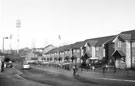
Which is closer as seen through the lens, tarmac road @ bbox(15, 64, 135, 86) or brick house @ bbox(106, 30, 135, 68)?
tarmac road @ bbox(15, 64, 135, 86)

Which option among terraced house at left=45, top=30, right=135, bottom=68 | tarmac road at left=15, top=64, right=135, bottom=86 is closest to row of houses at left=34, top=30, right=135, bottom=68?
terraced house at left=45, top=30, right=135, bottom=68

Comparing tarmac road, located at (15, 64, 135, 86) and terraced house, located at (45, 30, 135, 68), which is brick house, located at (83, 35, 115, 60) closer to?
terraced house, located at (45, 30, 135, 68)

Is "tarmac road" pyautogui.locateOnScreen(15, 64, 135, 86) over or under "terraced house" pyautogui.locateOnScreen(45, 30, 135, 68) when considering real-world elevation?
under

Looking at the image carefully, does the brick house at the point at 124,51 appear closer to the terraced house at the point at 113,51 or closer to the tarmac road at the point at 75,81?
the terraced house at the point at 113,51

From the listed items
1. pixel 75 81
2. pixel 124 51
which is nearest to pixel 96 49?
pixel 124 51

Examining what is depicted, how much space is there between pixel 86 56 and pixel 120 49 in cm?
1722

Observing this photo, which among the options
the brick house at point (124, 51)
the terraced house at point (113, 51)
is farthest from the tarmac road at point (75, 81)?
the terraced house at point (113, 51)

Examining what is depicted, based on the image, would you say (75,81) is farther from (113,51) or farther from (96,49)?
(96,49)

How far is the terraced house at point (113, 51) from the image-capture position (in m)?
43.2

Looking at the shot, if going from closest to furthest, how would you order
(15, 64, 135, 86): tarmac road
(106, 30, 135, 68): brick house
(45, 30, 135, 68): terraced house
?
(15, 64, 135, 86): tarmac road, (106, 30, 135, 68): brick house, (45, 30, 135, 68): terraced house

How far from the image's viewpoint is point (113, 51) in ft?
164

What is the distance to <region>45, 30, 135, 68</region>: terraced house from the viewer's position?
4315 centimetres

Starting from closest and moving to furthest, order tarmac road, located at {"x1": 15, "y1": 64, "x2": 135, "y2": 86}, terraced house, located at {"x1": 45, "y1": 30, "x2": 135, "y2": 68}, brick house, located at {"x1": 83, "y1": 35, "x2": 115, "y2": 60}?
tarmac road, located at {"x1": 15, "y1": 64, "x2": 135, "y2": 86} → terraced house, located at {"x1": 45, "y1": 30, "x2": 135, "y2": 68} → brick house, located at {"x1": 83, "y1": 35, "x2": 115, "y2": 60}

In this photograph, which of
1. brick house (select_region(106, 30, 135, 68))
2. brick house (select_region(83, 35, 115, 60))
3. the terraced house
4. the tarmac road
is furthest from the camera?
brick house (select_region(83, 35, 115, 60))
